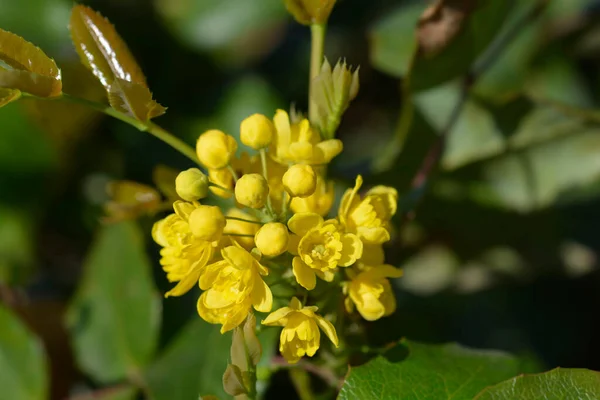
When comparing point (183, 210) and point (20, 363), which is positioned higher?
point (183, 210)

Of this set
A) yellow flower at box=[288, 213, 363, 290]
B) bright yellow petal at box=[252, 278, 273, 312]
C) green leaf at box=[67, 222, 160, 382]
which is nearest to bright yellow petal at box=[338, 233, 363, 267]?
yellow flower at box=[288, 213, 363, 290]

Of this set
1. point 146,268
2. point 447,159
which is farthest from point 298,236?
point 447,159

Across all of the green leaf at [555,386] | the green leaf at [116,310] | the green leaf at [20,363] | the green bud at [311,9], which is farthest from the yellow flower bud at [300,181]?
the green leaf at [20,363]

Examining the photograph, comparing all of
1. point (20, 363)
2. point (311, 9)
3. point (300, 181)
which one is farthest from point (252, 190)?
point (20, 363)

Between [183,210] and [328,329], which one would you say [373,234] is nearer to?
[328,329]

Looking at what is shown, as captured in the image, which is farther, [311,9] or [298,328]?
[311,9]

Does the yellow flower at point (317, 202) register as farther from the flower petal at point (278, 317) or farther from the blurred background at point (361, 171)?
the blurred background at point (361, 171)

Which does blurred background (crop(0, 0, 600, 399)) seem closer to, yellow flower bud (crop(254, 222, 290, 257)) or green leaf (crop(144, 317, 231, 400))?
green leaf (crop(144, 317, 231, 400))
